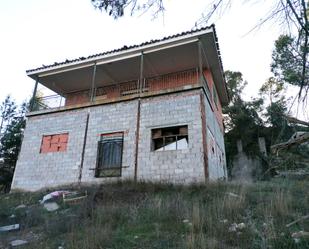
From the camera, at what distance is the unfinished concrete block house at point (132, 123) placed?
34.6 ft

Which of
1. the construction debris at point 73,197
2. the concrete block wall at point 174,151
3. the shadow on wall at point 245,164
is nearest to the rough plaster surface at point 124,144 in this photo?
the concrete block wall at point 174,151

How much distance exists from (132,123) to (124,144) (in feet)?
3.38

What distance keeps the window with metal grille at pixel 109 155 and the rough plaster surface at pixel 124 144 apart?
238 millimetres

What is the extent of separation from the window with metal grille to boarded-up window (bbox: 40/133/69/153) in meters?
2.02

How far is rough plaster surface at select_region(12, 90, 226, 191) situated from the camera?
404 inches

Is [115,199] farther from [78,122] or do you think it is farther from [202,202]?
[78,122]

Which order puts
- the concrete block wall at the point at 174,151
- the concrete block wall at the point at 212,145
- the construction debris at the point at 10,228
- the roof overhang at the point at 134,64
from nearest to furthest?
1. the construction debris at the point at 10,228
2. the concrete block wall at the point at 174,151
3. the concrete block wall at the point at 212,145
4. the roof overhang at the point at 134,64

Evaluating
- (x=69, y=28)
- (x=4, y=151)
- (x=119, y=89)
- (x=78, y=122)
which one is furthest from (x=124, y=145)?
(x=4, y=151)

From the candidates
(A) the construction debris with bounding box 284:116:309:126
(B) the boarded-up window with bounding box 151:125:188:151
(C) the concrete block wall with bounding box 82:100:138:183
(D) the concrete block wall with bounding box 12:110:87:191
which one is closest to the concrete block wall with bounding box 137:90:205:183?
(B) the boarded-up window with bounding box 151:125:188:151

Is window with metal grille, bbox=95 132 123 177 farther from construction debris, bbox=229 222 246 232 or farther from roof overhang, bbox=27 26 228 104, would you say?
construction debris, bbox=229 222 246 232

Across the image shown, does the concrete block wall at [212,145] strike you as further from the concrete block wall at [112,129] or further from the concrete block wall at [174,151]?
the concrete block wall at [112,129]

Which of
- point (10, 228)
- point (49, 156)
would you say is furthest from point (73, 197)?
point (49, 156)

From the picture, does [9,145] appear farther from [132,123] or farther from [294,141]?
[294,141]

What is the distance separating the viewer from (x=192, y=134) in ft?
34.2
